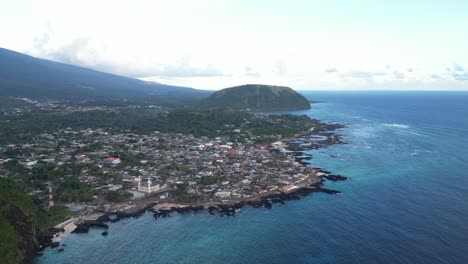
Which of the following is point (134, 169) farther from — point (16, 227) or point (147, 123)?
point (147, 123)

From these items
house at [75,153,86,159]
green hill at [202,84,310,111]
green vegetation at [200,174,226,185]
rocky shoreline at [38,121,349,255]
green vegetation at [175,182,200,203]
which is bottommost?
rocky shoreline at [38,121,349,255]

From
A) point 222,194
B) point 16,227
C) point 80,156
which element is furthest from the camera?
point 80,156

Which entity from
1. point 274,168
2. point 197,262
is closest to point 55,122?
point 274,168

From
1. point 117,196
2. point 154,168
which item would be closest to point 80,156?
point 154,168

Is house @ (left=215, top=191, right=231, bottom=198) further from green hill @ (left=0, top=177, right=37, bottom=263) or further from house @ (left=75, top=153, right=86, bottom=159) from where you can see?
house @ (left=75, top=153, right=86, bottom=159)

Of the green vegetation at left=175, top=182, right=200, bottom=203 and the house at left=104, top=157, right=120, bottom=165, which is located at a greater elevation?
the house at left=104, top=157, right=120, bottom=165

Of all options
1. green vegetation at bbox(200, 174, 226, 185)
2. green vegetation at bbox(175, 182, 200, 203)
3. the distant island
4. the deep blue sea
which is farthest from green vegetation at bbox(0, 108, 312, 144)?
the deep blue sea

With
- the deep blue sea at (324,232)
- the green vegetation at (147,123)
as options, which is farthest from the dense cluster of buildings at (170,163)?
the deep blue sea at (324,232)

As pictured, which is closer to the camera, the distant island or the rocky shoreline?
the rocky shoreline

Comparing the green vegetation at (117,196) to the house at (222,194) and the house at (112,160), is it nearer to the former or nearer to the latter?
the house at (222,194)

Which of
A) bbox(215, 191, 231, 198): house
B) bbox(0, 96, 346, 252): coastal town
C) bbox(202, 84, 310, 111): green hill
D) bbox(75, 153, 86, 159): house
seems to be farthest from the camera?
bbox(202, 84, 310, 111): green hill
